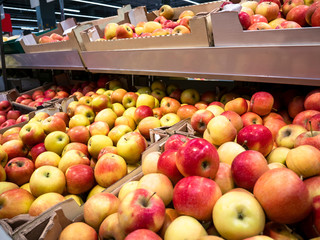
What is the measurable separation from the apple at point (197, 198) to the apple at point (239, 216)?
43mm

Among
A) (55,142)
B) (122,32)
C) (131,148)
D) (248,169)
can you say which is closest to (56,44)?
(122,32)

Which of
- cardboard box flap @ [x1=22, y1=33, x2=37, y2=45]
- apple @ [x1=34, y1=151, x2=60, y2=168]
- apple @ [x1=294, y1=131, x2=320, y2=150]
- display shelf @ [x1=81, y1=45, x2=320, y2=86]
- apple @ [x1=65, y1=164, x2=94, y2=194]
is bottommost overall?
apple @ [x1=65, y1=164, x2=94, y2=194]

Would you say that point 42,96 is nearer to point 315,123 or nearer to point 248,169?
point 248,169

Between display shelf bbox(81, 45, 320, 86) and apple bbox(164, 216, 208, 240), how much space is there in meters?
1.00

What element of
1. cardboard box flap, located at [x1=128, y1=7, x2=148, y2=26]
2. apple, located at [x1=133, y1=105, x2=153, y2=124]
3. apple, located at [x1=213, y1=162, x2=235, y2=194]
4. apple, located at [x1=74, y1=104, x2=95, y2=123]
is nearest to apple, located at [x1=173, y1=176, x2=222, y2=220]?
apple, located at [x1=213, y1=162, x2=235, y2=194]

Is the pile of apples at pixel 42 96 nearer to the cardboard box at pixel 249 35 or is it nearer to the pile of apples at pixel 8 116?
the pile of apples at pixel 8 116

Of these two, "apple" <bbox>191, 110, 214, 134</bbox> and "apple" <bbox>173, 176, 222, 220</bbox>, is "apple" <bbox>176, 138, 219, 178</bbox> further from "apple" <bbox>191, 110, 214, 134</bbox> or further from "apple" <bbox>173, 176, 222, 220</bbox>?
"apple" <bbox>191, 110, 214, 134</bbox>

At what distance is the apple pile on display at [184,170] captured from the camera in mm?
805

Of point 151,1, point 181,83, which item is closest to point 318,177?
point 181,83

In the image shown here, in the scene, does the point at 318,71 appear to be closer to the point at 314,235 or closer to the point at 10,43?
the point at 314,235

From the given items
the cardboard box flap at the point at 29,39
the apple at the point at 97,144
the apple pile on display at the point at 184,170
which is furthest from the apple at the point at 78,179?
the cardboard box flap at the point at 29,39

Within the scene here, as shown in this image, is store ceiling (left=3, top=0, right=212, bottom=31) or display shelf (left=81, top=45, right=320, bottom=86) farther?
store ceiling (left=3, top=0, right=212, bottom=31)

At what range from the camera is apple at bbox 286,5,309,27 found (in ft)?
5.34

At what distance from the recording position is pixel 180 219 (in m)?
0.86
